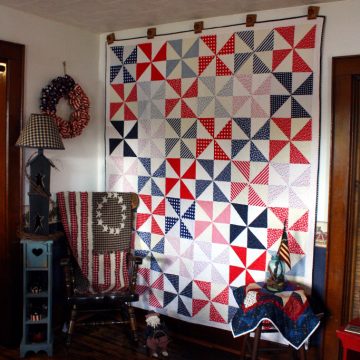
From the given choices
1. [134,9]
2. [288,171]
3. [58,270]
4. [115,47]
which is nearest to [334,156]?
[288,171]

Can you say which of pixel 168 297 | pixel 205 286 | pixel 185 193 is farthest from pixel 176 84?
pixel 168 297

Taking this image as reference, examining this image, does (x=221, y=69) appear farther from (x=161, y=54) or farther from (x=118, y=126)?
(x=118, y=126)

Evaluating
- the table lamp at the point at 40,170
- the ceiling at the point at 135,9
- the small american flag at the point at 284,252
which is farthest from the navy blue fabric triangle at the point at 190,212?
the ceiling at the point at 135,9

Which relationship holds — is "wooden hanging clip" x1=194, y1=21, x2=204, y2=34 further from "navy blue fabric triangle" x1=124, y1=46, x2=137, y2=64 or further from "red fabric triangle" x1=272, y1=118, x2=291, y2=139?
"red fabric triangle" x1=272, y1=118, x2=291, y2=139

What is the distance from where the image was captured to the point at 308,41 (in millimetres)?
2834

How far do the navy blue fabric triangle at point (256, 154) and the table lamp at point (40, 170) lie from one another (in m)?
1.28

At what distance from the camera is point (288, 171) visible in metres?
2.93

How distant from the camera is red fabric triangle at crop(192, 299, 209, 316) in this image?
10.8 ft

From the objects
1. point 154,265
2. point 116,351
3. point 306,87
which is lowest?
point 116,351

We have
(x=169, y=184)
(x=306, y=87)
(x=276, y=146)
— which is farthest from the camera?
(x=169, y=184)

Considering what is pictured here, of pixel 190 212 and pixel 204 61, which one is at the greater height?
pixel 204 61

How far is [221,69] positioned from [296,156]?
80cm

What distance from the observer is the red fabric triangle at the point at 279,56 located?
2.92 metres

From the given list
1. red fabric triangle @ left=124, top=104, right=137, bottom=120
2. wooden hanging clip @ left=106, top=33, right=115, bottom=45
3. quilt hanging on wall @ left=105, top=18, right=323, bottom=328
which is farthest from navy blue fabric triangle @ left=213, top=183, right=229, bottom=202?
wooden hanging clip @ left=106, top=33, right=115, bottom=45
